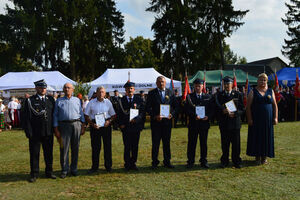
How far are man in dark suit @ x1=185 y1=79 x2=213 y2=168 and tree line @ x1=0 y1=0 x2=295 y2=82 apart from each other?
923 inches

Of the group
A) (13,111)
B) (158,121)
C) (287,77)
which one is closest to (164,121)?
(158,121)

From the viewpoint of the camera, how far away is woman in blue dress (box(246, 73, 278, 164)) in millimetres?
6254

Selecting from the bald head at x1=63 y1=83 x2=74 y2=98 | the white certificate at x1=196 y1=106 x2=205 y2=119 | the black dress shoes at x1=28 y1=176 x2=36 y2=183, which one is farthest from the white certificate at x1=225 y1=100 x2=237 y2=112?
the black dress shoes at x1=28 y1=176 x2=36 y2=183

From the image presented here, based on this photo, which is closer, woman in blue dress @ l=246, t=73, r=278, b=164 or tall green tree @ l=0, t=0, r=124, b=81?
woman in blue dress @ l=246, t=73, r=278, b=164

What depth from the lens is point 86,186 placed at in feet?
16.6

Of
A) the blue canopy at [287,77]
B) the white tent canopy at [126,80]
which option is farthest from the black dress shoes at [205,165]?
the blue canopy at [287,77]

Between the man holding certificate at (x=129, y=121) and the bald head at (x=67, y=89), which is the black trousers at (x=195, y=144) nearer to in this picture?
the man holding certificate at (x=129, y=121)

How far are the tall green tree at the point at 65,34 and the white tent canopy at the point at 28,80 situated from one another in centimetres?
1136

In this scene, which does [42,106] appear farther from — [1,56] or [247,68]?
[247,68]

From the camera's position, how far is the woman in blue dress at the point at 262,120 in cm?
625

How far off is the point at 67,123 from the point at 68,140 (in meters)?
0.36

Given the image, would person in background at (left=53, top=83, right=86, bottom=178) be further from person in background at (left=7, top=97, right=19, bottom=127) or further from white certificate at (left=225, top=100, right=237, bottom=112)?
person in background at (left=7, top=97, right=19, bottom=127)

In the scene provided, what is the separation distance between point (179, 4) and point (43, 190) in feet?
98.0

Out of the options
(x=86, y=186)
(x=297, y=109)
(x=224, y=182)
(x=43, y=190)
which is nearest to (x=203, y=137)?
(x=224, y=182)
